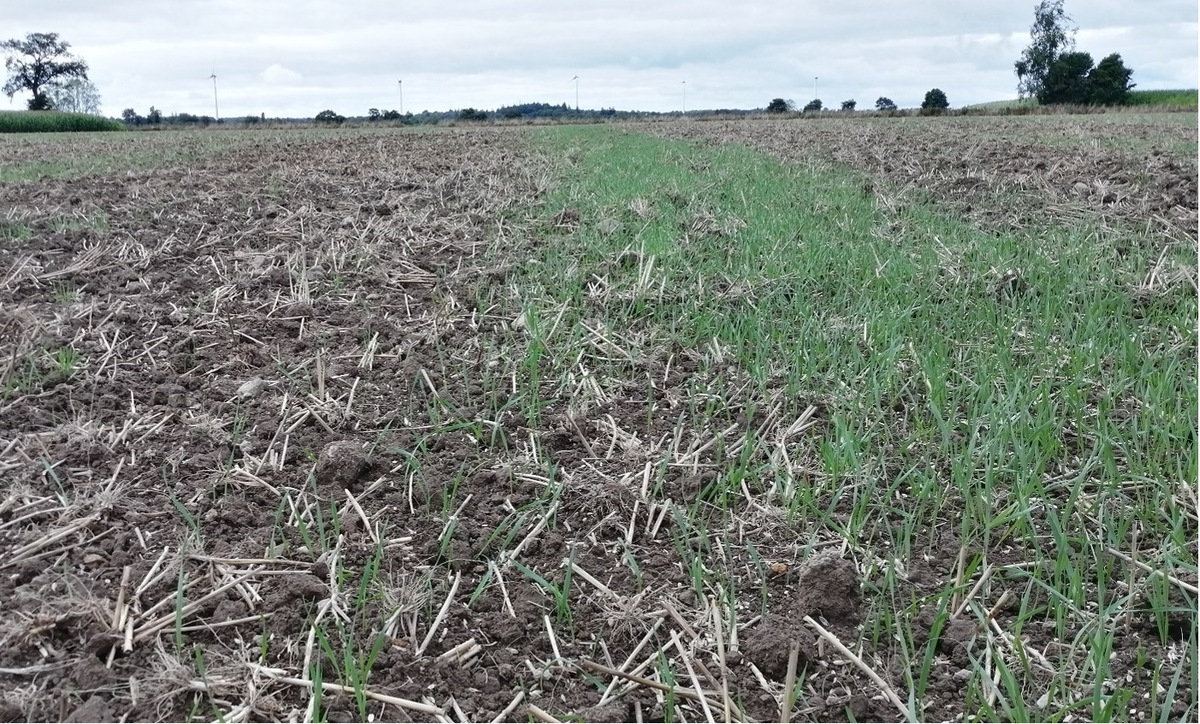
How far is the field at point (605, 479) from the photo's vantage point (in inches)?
70.4

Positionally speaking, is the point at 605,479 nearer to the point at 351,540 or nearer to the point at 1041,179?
the point at 351,540

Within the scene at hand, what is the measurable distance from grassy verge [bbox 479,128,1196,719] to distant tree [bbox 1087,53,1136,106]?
48160 millimetres

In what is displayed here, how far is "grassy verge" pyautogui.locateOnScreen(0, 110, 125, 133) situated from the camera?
3322 cm

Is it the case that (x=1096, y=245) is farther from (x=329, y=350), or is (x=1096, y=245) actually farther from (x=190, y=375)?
(x=190, y=375)

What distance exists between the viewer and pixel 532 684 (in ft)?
5.91

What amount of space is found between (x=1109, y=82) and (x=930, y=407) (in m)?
52.5

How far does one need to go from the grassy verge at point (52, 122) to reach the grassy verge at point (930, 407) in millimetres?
36875

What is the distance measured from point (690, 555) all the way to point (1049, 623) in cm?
83

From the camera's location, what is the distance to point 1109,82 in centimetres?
4547

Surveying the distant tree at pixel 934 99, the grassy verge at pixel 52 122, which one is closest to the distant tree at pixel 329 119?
the grassy verge at pixel 52 122

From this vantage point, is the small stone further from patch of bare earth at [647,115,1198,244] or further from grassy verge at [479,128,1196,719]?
patch of bare earth at [647,115,1198,244]

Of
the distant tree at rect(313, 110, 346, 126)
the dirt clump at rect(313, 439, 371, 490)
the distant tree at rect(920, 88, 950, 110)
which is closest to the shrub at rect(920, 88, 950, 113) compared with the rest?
the distant tree at rect(920, 88, 950, 110)

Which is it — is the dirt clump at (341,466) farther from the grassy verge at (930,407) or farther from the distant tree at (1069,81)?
the distant tree at (1069,81)

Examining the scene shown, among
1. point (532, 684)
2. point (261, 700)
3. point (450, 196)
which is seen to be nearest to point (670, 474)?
point (532, 684)
